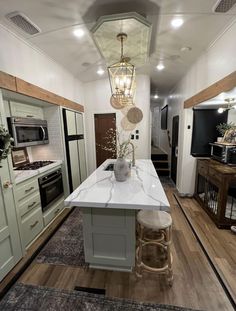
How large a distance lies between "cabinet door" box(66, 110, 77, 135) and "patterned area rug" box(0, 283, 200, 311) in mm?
2561

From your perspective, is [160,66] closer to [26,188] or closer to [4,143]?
[4,143]

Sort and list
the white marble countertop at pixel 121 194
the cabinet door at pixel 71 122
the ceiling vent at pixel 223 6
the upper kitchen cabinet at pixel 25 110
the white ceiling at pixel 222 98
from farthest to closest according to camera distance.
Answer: the cabinet door at pixel 71 122
the upper kitchen cabinet at pixel 25 110
the white ceiling at pixel 222 98
the ceiling vent at pixel 223 6
the white marble countertop at pixel 121 194

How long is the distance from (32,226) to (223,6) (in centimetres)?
345

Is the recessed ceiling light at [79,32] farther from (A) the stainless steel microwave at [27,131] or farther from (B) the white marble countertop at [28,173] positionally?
(B) the white marble countertop at [28,173]

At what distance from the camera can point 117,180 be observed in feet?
6.67

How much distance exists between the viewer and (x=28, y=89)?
2195mm

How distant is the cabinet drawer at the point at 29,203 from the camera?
208 centimetres

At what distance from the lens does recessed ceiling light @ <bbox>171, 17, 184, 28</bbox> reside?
1820 mm

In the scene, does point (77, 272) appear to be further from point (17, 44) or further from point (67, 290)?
point (17, 44)

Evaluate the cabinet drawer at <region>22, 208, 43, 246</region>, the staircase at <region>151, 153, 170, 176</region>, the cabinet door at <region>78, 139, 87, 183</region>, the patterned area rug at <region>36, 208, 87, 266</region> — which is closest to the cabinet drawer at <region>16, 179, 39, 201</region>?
the cabinet drawer at <region>22, 208, 43, 246</region>

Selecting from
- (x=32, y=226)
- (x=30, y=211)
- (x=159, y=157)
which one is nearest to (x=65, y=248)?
(x=32, y=226)

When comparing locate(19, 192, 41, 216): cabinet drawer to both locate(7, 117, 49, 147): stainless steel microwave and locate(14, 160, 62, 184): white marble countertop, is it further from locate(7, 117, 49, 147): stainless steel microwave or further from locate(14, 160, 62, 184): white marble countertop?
locate(7, 117, 49, 147): stainless steel microwave

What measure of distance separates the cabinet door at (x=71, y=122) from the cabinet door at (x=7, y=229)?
1713 mm

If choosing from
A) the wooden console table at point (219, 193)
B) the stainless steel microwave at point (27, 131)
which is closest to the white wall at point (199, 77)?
the wooden console table at point (219, 193)
